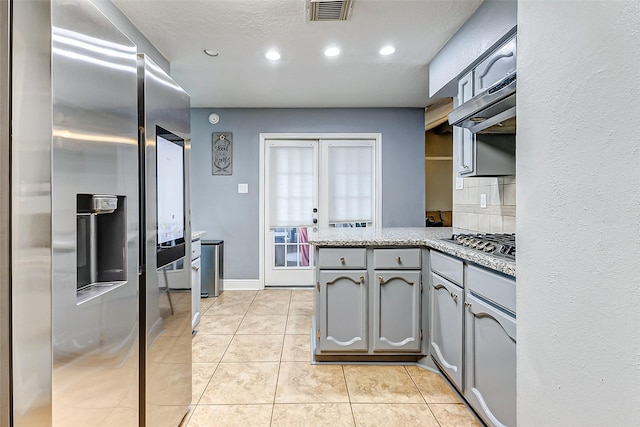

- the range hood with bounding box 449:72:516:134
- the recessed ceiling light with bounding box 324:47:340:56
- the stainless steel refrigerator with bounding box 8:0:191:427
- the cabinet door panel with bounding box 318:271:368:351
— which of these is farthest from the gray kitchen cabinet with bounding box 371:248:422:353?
the recessed ceiling light with bounding box 324:47:340:56

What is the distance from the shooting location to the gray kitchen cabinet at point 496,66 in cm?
188

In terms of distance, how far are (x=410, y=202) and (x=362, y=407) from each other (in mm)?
3111

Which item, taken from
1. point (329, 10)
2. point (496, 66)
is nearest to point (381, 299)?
point (496, 66)

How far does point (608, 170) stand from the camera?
21.8 inches

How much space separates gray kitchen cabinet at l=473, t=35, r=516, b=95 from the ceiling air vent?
2.97ft

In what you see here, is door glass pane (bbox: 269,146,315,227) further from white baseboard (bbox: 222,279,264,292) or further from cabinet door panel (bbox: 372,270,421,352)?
cabinet door panel (bbox: 372,270,421,352)

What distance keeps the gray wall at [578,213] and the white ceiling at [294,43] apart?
1744 millimetres

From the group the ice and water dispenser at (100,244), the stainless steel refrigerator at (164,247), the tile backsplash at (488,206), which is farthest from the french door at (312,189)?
the ice and water dispenser at (100,244)

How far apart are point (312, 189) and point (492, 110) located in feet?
9.80

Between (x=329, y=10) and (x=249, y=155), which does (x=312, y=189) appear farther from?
(x=329, y=10)

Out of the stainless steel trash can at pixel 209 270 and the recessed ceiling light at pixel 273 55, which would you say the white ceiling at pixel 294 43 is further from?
the stainless steel trash can at pixel 209 270

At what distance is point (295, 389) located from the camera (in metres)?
2.07

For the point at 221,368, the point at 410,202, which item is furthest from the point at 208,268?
the point at 410,202

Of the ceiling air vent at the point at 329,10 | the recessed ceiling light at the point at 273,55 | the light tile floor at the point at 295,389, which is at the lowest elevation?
the light tile floor at the point at 295,389
